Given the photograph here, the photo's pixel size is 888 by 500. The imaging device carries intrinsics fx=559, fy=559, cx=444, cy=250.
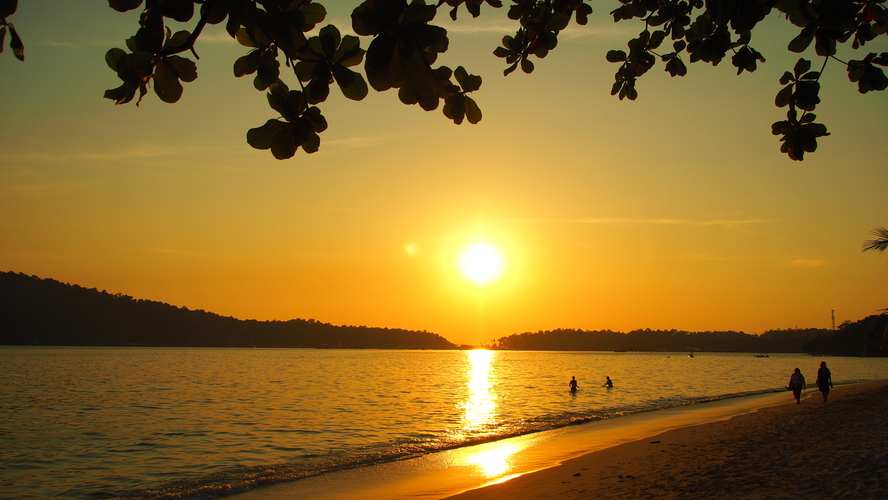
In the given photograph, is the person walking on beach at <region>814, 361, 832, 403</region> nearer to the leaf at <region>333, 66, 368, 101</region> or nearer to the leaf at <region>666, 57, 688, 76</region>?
the leaf at <region>666, 57, 688, 76</region>

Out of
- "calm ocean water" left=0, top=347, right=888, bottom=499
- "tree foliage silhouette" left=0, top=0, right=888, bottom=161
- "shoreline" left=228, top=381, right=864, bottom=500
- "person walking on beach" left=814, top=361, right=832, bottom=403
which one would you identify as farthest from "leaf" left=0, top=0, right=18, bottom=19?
"person walking on beach" left=814, top=361, right=832, bottom=403

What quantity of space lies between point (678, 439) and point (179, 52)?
19.3m

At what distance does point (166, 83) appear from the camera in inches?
82.9

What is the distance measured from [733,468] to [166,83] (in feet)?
43.1

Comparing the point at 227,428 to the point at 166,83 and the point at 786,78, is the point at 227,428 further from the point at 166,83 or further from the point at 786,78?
the point at 786,78

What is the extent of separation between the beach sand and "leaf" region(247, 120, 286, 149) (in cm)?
1004

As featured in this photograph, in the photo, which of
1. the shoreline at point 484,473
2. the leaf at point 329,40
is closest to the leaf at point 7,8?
the leaf at point 329,40

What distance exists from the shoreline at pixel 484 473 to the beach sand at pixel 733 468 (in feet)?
0.35

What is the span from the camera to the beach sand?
9758 millimetres

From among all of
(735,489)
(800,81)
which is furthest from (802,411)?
(800,81)

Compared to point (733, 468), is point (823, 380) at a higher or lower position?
higher

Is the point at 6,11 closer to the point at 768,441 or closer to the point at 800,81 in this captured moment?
the point at 800,81

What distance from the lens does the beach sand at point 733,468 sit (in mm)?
9758

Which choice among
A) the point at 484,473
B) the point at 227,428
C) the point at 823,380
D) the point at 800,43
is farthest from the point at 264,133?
the point at 823,380
